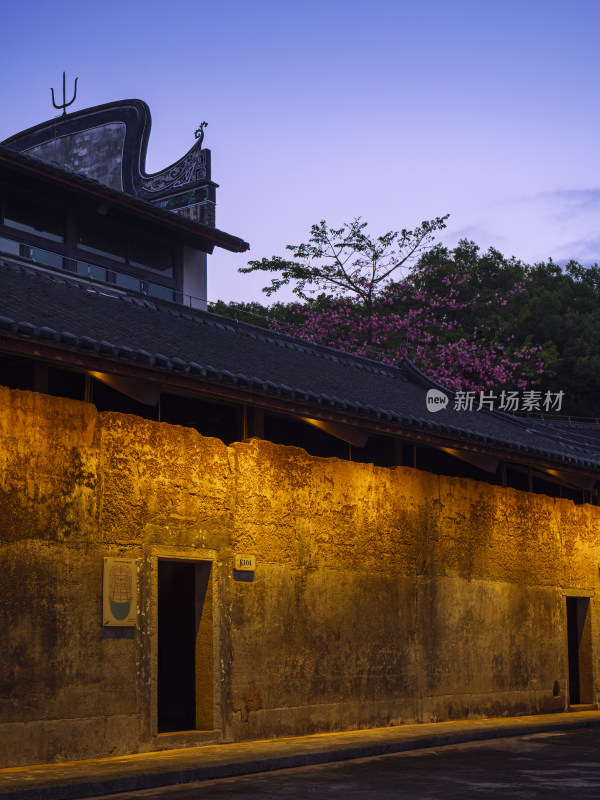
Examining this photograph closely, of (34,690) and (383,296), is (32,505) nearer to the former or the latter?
(34,690)

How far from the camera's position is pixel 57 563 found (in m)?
10.1

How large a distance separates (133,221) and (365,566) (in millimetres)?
8979

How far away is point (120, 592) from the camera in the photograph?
34.8 ft

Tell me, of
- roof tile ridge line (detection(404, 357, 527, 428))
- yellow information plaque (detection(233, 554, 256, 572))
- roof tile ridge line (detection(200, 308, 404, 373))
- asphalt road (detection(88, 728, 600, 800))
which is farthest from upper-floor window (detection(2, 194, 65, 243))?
asphalt road (detection(88, 728, 600, 800))

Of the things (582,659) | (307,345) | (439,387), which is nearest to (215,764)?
(307,345)

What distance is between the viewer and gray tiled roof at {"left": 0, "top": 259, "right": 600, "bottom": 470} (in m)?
10.4

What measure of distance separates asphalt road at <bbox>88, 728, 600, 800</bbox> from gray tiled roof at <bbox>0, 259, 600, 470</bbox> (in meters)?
3.73

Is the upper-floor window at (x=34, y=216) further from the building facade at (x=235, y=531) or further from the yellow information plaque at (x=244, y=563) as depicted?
the yellow information plaque at (x=244, y=563)

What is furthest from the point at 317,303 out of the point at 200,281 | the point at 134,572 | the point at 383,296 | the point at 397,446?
the point at 134,572

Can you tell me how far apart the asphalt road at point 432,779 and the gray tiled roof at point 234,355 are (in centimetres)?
373

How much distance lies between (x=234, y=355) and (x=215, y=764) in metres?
6.20

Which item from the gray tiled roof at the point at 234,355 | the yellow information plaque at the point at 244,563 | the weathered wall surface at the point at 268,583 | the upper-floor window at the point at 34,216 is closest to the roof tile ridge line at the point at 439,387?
the gray tiled roof at the point at 234,355

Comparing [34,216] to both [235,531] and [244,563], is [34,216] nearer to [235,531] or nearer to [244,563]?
[235,531]

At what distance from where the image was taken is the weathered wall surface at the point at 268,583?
9.87 metres
